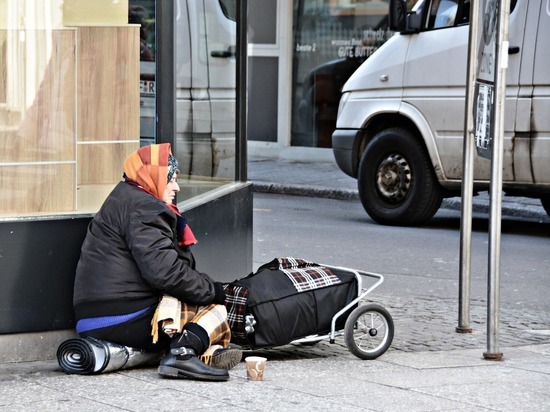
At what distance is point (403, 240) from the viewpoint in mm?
11250

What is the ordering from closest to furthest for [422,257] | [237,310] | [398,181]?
[237,310]
[422,257]
[398,181]

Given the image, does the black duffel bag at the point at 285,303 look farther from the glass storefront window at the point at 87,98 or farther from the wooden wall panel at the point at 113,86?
the wooden wall panel at the point at 113,86

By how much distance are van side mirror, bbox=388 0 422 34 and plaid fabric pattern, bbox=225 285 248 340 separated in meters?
6.34

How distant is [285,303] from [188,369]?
0.70m

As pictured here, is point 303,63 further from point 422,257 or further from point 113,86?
point 113,86

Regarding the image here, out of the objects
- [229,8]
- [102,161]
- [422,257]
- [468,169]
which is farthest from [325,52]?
[102,161]

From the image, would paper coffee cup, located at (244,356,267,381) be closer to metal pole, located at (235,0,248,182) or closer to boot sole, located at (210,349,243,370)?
boot sole, located at (210,349,243,370)

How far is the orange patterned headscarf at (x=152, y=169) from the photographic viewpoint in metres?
5.84

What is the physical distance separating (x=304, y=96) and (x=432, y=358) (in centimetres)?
1224

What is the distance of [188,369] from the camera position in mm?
5562

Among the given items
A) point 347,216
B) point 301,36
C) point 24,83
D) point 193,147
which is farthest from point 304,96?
point 24,83

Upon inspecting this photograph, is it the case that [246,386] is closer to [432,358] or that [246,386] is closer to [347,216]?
[432,358]

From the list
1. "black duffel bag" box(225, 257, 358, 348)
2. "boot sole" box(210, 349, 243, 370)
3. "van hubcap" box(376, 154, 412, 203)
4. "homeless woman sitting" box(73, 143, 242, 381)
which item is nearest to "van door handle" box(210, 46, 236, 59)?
"black duffel bag" box(225, 257, 358, 348)

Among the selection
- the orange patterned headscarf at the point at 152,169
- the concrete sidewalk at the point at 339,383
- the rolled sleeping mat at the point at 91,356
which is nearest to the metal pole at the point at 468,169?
the concrete sidewalk at the point at 339,383
